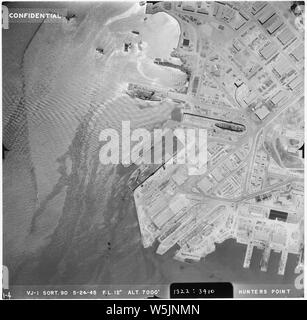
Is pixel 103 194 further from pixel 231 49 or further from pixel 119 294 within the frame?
pixel 231 49

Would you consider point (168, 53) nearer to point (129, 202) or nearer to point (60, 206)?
point (129, 202)

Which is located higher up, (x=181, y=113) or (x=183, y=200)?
(x=181, y=113)

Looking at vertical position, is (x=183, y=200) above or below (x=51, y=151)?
below

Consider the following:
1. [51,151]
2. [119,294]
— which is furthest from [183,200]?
[51,151]
